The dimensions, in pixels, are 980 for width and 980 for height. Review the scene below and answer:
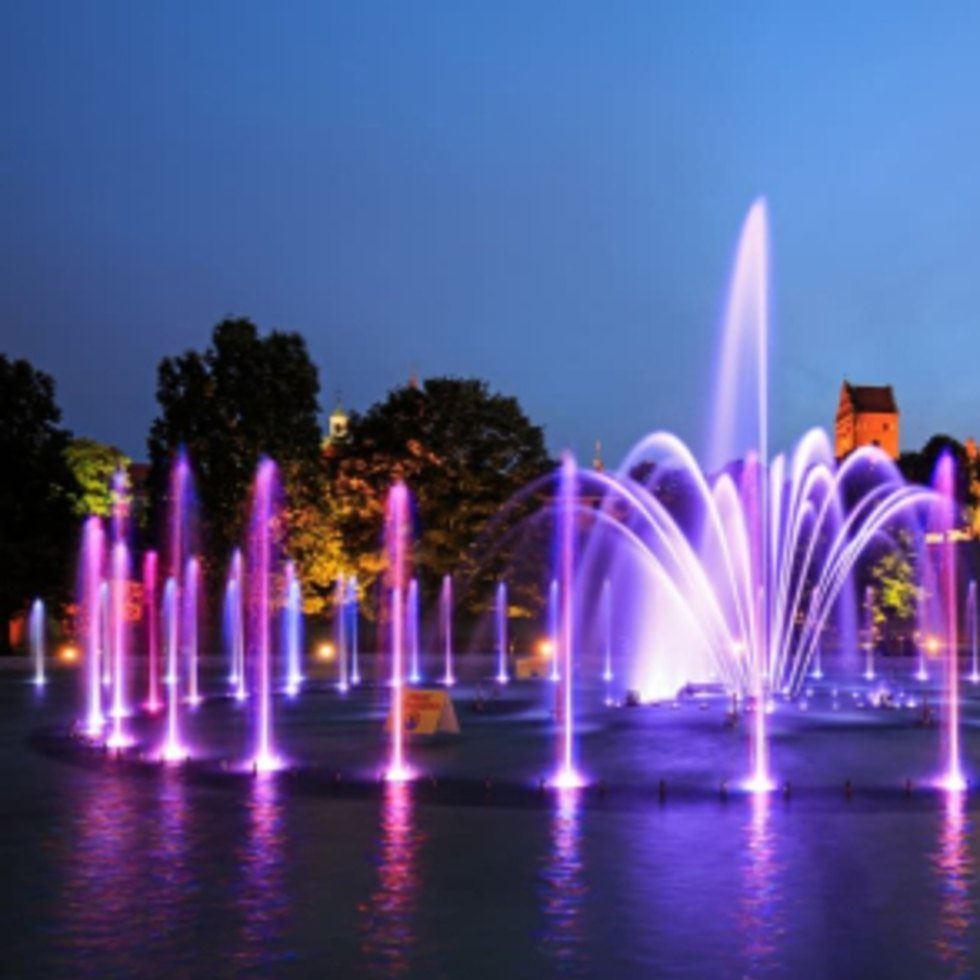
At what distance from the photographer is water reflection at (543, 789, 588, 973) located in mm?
10609

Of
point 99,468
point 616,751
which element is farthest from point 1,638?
point 616,751

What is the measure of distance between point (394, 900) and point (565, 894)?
5.05ft

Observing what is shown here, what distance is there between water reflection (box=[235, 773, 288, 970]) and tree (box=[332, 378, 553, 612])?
50158mm

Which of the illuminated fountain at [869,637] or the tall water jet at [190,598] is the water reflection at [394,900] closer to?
the illuminated fountain at [869,637]

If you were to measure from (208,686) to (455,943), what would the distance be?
1433 inches

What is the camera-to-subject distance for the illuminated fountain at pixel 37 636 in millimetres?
52800

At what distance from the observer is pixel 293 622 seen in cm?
7006

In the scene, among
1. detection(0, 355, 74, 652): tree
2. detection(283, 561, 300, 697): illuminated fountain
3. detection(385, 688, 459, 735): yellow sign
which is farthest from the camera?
detection(283, 561, 300, 697): illuminated fountain

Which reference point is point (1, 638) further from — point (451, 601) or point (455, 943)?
point (455, 943)

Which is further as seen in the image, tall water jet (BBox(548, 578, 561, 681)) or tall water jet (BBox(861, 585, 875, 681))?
tall water jet (BBox(548, 578, 561, 681))

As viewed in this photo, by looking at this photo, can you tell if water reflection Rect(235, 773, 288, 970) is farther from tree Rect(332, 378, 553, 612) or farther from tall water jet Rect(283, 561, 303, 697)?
tree Rect(332, 378, 553, 612)

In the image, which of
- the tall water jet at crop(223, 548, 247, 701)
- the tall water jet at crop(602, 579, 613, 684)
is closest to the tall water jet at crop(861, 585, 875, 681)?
the tall water jet at crop(602, 579, 613, 684)

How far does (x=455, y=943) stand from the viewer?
10938 mm

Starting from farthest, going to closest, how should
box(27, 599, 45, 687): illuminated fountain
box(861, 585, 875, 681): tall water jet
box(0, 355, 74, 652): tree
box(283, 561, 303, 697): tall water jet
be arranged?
box(283, 561, 303, 697): tall water jet, box(0, 355, 74, 652): tree, box(861, 585, 875, 681): tall water jet, box(27, 599, 45, 687): illuminated fountain
